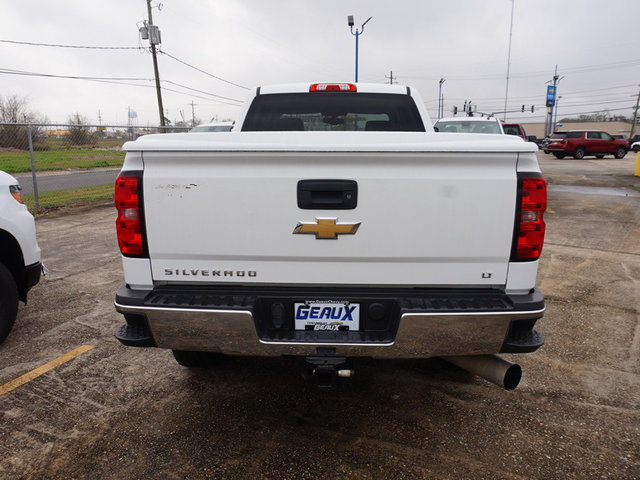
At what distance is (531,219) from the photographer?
224cm

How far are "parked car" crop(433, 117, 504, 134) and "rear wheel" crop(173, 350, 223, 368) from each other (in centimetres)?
1152

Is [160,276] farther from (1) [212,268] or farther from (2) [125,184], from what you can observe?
(2) [125,184]

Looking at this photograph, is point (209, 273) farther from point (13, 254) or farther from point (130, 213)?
point (13, 254)

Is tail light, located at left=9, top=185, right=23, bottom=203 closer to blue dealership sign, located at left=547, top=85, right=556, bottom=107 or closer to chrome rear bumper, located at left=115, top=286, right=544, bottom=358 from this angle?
chrome rear bumper, located at left=115, top=286, right=544, bottom=358

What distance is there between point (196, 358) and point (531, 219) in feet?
7.89

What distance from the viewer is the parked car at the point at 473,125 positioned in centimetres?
1330

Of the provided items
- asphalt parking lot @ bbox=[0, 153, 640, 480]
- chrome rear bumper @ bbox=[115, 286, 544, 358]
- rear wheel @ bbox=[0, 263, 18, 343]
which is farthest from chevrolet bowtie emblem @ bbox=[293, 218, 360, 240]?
rear wheel @ bbox=[0, 263, 18, 343]

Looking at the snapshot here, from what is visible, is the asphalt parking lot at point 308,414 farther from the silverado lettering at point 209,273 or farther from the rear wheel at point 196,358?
the silverado lettering at point 209,273

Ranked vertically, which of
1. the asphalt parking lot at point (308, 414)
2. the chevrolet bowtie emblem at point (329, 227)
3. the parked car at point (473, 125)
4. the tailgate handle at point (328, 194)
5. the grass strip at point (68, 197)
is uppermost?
the parked car at point (473, 125)

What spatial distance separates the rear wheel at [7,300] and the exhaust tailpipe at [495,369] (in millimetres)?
3523

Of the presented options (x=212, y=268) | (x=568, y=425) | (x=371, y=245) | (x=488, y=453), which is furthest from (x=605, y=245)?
(x=212, y=268)

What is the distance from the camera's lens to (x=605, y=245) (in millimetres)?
7258

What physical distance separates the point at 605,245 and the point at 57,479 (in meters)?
7.69

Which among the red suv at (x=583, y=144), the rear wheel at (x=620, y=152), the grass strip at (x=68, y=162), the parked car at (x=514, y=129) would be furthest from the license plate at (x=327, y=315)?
the rear wheel at (x=620, y=152)
